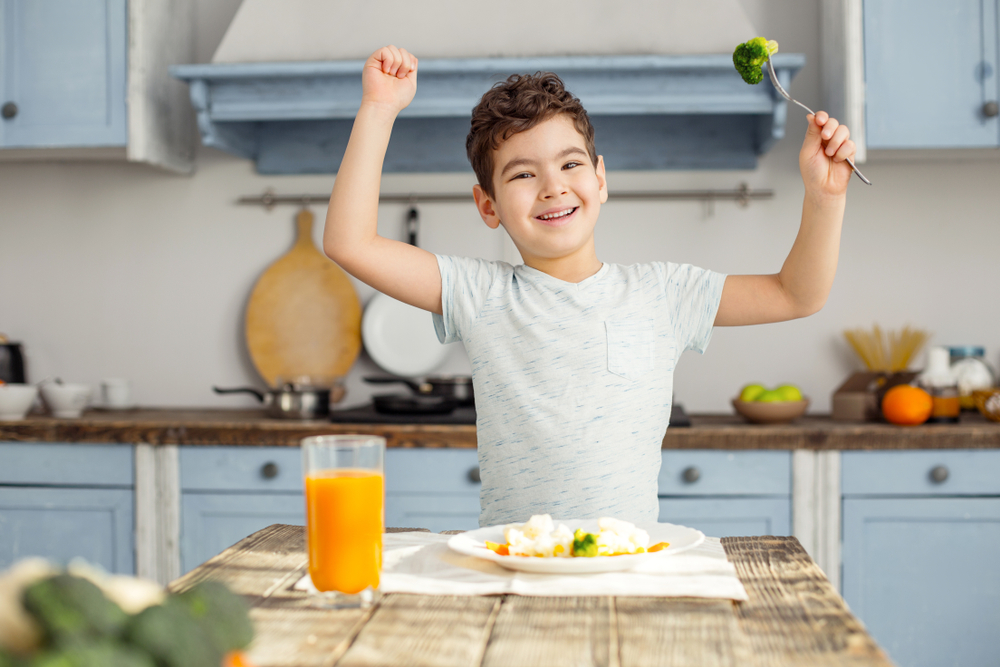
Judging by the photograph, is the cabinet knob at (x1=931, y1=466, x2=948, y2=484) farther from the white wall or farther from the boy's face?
the boy's face

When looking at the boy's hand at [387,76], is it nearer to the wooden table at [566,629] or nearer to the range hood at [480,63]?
the wooden table at [566,629]

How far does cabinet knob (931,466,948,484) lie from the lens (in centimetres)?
182

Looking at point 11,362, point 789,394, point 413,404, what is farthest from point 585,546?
point 11,362

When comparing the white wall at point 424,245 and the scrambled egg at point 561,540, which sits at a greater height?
the white wall at point 424,245

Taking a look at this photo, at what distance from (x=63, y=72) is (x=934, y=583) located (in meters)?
2.55

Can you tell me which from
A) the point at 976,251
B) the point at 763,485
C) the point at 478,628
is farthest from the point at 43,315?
the point at 976,251

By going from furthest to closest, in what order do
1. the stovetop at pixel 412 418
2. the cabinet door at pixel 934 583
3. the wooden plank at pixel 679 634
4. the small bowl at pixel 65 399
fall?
the small bowl at pixel 65 399 → the stovetop at pixel 412 418 → the cabinet door at pixel 934 583 → the wooden plank at pixel 679 634

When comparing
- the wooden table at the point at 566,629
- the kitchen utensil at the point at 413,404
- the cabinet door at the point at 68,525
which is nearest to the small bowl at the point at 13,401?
the cabinet door at the point at 68,525

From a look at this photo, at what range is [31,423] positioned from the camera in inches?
78.5

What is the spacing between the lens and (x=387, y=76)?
949mm

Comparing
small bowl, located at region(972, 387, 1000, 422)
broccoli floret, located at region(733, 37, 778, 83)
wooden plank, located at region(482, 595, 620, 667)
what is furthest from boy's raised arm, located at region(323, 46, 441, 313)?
small bowl, located at region(972, 387, 1000, 422)

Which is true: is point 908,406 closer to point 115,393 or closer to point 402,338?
point 402,338

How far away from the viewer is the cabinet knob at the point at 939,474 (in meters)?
1.82

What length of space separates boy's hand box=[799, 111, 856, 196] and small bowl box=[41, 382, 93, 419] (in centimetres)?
196
